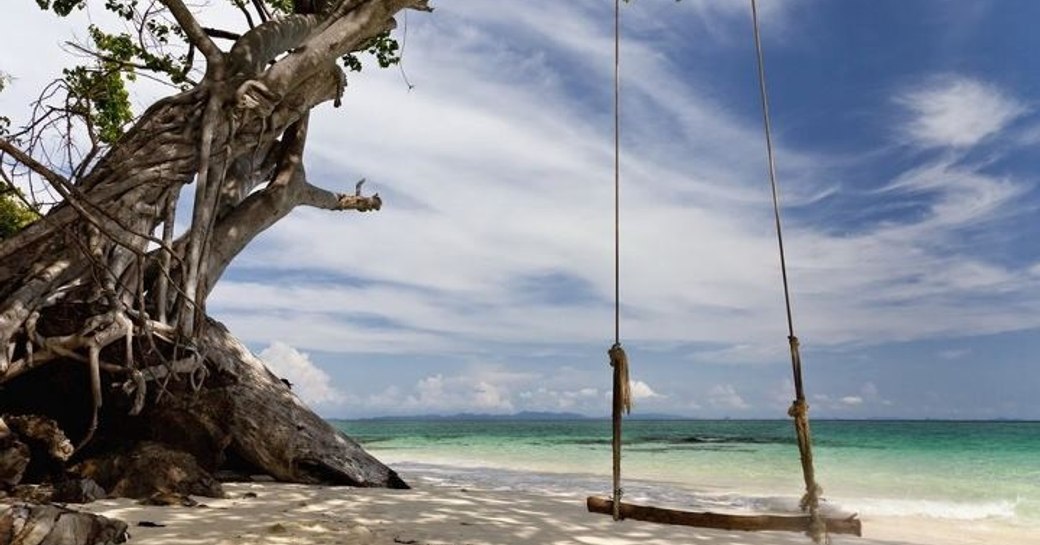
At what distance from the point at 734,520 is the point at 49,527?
3.93 m

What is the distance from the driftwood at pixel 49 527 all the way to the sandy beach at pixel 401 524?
0.91ft

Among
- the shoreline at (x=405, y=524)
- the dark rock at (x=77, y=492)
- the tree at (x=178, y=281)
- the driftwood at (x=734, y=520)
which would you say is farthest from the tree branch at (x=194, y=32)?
the driftwood at (x=734, y=520)

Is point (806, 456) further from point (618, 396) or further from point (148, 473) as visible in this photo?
point (148, 473)

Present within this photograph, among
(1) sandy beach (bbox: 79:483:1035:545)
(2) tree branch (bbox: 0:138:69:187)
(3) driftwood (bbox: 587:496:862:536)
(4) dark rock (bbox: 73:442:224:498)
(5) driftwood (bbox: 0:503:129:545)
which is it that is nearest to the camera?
(2) tree branch (bbox: 0:138:69:187)

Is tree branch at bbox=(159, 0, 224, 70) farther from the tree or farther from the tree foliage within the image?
the tree foliage

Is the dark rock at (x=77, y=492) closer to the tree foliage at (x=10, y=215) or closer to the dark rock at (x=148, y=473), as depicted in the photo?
the dark rock at (x=148, y=473)

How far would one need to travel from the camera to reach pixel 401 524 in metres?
4.37

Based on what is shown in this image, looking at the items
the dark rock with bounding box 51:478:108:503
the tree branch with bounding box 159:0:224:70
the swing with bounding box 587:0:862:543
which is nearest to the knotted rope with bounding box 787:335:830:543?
the swing with bounding box 587:0:862:543

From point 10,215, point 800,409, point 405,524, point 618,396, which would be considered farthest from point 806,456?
point 10,215

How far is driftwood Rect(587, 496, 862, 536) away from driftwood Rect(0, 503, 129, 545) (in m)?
3.30

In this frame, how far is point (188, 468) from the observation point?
530 cm

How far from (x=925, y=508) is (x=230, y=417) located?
7892 millimetres

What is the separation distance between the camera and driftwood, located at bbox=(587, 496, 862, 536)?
4404 mm

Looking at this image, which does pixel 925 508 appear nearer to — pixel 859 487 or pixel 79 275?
pixel 859 487
